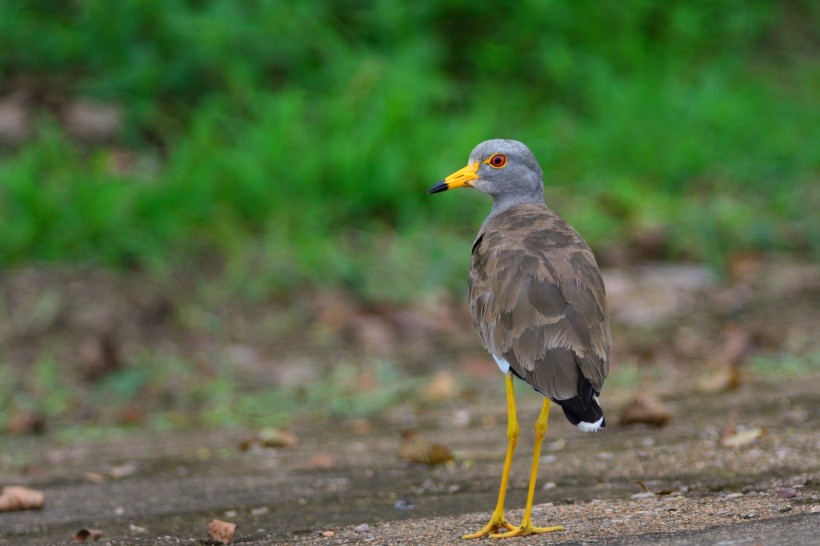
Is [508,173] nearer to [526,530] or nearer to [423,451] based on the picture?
[423,451]

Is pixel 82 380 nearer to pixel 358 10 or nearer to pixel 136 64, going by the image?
pixel 136 64

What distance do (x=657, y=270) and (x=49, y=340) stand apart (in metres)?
3.76

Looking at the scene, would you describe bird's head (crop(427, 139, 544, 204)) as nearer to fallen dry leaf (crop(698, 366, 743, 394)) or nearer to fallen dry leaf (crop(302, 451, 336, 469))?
fallen dry leaf (crop(302, 451, 336, 469))

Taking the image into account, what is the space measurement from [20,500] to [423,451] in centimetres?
147

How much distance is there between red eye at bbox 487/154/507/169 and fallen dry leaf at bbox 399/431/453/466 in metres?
1.08

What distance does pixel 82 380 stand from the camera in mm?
6359

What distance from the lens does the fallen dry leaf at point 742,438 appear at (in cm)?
434

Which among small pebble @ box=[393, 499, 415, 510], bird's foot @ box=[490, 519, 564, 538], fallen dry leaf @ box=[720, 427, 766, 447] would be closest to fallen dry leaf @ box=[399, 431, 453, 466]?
small pebble @ box=[393, 499, 415, 510]

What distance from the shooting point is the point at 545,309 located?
12.1ft

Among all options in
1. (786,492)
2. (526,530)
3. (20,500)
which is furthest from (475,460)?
(20,500)

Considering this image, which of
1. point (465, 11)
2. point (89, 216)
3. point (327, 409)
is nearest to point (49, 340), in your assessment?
point (89, 216)

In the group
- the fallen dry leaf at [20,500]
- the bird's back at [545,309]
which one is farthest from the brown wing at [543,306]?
→ the fallen dry leaf at [20,500]

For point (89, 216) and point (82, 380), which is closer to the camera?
point (82, 380)

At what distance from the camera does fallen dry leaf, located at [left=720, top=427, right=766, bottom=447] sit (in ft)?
14.2
